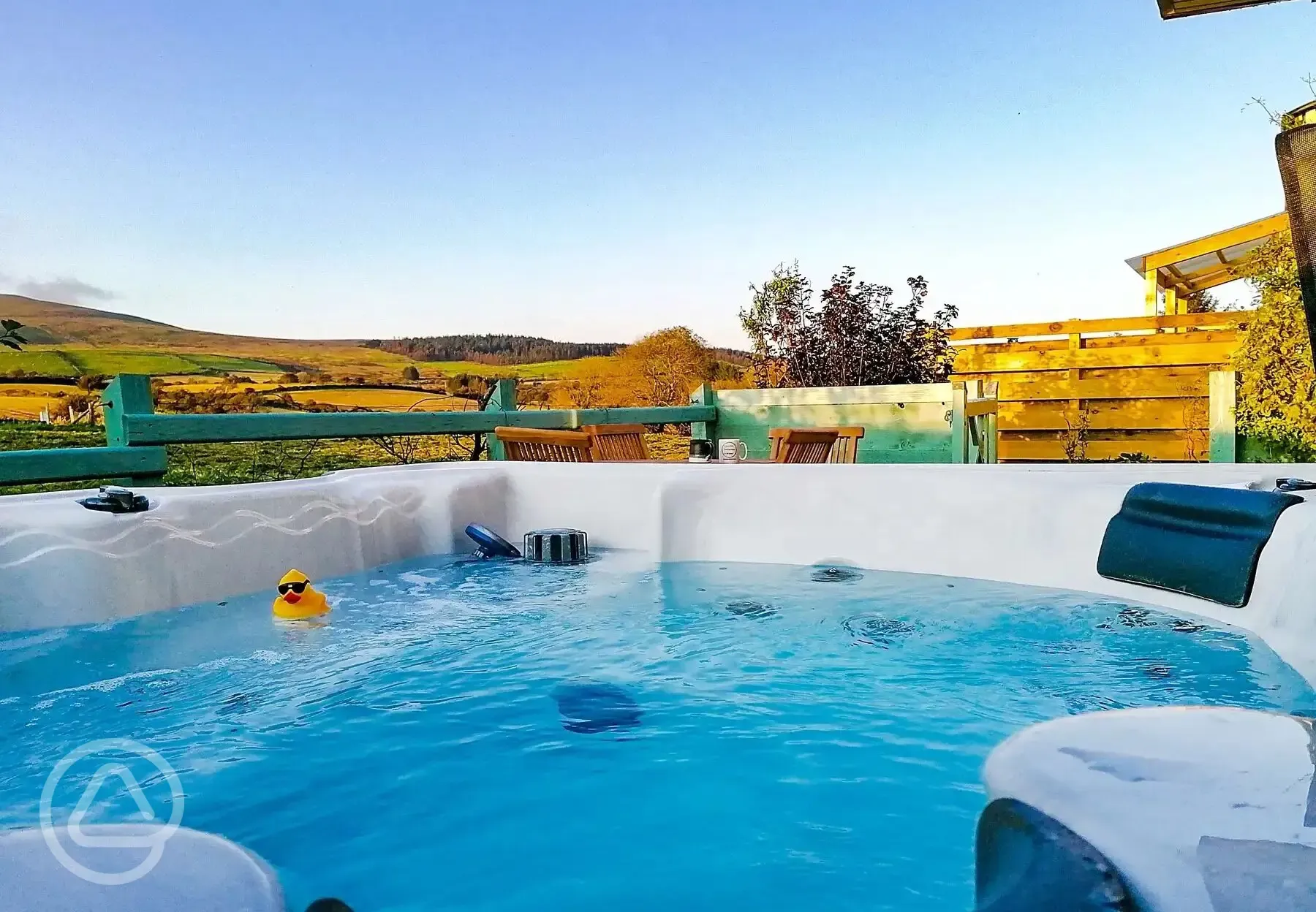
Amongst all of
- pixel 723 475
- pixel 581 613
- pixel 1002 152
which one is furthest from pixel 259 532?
pixel 1002 152

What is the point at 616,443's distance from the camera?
15.4ft

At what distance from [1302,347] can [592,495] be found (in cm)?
388

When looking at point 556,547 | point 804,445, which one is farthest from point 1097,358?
point 556,547

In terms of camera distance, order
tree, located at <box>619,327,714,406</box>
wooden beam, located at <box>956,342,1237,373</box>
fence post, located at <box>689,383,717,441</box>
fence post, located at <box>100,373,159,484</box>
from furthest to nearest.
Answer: tree, located at <box>619,327,714,406</box> → fence post, located at <box>689,383,717,441</box> → wooden beam, located at <box>956,342,1237,373</box> → fence post, located at <box>100,373,159,484</box>

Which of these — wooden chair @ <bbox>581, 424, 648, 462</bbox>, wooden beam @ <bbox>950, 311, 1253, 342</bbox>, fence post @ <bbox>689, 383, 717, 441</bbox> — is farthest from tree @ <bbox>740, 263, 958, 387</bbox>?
wooden chair @ <bbox>581, 424, 648, 462</bbox>

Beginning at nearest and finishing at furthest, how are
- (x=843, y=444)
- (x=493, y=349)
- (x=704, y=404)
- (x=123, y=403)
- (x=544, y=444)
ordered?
(x=123, y=403)
(x=544, y=444)
(x=843, y=444)
(x=704, y=404)
(x=493, y=349)

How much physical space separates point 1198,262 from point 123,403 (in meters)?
7.69

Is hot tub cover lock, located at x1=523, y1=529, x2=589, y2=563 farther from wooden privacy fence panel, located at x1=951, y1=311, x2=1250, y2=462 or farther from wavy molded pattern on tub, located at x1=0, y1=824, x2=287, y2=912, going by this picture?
wooden privacy fence panel, located at x1=951, y1=311, x2=1250, y2=462

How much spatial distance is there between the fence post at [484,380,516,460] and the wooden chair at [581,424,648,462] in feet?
1.55

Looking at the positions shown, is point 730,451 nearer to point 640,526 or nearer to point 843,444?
point 843,444

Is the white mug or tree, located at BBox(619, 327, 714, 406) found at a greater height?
tree, located at BBox(619, 327, 714, 406)

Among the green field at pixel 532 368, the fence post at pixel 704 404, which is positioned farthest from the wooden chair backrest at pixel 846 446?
the green field at pixel 532 368

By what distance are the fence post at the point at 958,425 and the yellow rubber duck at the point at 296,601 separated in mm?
3800

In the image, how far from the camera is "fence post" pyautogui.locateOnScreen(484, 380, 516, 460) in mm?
4746
